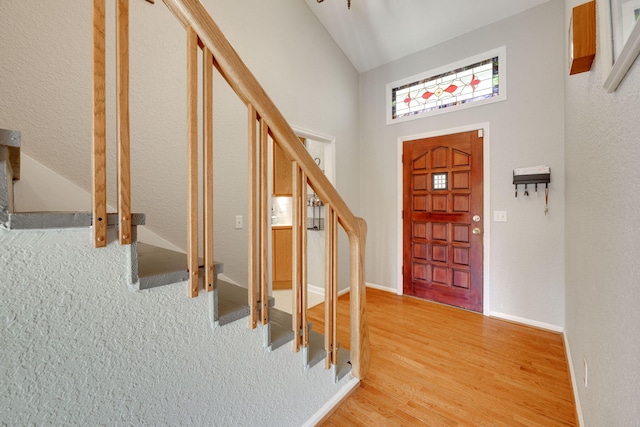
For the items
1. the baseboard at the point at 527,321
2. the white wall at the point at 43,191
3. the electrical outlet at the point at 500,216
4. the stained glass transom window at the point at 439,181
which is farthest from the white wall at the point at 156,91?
the baseboard at the point at 527,321

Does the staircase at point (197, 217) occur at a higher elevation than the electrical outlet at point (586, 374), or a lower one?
higher

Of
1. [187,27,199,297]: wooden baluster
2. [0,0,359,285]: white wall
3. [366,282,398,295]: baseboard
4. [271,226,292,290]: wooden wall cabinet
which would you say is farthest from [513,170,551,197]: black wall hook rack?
[187,27,199,297]: wooden baluster

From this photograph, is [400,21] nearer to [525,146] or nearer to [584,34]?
[525,146]

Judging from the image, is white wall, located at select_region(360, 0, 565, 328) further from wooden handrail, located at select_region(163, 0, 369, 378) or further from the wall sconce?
wooden handrail, located at select_region(163, 0, 369, 378)

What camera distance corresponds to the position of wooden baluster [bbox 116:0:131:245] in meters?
0.76

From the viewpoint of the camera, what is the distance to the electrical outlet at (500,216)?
2801mm

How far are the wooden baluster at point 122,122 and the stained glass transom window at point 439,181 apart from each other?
10.3 feet

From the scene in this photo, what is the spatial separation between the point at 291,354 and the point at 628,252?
4.43 ft

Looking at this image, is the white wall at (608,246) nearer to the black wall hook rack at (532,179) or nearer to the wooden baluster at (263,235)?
the black wall hook rack at (532,179)

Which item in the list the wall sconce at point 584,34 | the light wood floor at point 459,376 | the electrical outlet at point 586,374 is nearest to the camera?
the wall sconce at point 584,34

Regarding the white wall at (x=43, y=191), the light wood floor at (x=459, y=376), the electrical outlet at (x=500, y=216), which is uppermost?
the white wall at (x=43, y=191)

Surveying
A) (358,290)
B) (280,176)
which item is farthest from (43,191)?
(280,176)

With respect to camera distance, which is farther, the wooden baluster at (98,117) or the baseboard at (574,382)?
the baseboard at (574,382)

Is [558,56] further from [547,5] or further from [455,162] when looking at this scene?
[455,162]
